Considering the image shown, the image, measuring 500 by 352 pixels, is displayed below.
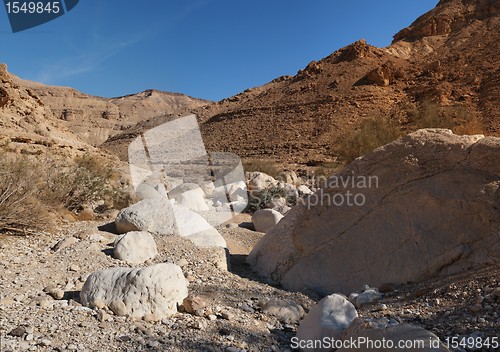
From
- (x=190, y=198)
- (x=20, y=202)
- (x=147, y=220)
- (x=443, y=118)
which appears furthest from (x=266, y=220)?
(x=443, y=118)

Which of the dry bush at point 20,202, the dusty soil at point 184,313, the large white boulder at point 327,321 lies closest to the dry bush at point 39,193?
the dry bush at point 20,202

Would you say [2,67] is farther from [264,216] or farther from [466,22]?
[466,22]

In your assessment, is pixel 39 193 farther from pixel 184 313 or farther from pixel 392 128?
pixel 392 128

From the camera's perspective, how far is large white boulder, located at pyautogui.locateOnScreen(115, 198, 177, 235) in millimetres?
4355

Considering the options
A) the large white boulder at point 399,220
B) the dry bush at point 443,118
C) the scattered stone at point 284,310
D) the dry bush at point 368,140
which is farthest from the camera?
the dry bush at point 443,118

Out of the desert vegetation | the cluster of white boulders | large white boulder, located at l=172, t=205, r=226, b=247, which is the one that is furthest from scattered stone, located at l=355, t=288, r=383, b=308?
the desert vegetation

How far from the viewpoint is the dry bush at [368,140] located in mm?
15836

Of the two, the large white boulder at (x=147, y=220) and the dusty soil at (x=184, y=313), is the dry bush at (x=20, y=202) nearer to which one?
the dusty soil at (x=184, y=313)

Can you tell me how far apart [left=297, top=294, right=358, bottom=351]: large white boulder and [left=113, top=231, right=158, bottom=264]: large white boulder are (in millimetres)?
1659

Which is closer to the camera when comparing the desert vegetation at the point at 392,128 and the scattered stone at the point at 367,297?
the scattered stone at the point at 367,297

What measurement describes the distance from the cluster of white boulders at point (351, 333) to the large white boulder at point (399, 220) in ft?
3.28

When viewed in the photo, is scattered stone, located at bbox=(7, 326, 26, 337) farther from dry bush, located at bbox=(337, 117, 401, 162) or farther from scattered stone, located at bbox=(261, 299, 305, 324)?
dry bush, located at bbox=(337, 117, 401, 162)

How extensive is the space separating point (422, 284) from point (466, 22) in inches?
1651

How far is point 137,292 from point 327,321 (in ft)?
3.87
